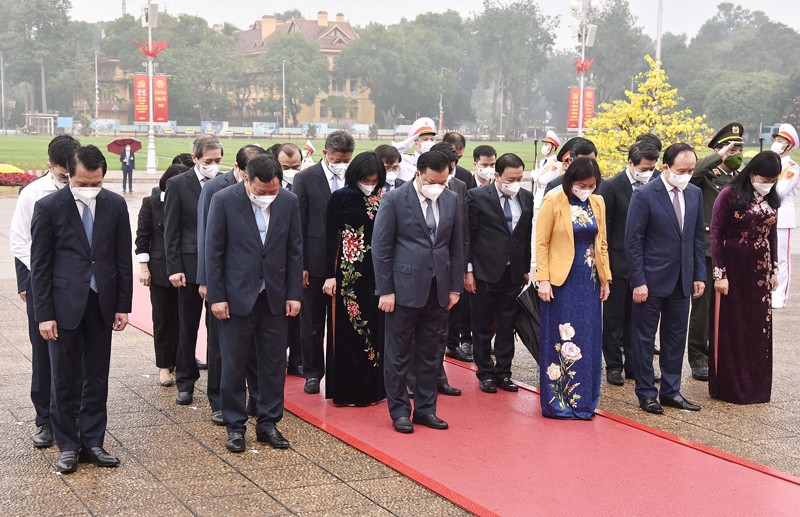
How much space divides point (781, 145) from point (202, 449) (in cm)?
721

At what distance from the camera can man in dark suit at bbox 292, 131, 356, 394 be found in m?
7.04

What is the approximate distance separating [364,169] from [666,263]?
2171 millimetres

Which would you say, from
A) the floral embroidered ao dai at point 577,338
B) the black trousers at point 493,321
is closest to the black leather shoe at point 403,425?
the floral embroidered ao dai at point 577,338

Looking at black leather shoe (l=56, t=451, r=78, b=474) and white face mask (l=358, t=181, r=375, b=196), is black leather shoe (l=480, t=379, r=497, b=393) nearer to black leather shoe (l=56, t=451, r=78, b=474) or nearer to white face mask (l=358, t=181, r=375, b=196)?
white face mask (l=358, t=181, r=375, b=196)

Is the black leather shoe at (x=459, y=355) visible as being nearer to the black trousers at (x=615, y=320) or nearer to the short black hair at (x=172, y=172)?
the black trousers at (x=615, y=320)

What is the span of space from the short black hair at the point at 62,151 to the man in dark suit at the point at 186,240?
4.12 ft

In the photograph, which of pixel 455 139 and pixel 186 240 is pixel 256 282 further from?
pixel 455 139

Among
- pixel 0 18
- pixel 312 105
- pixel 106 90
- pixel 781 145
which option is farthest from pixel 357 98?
pixel 781 145

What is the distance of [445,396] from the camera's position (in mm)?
7105

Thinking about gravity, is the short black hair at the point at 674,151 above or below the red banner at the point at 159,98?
below

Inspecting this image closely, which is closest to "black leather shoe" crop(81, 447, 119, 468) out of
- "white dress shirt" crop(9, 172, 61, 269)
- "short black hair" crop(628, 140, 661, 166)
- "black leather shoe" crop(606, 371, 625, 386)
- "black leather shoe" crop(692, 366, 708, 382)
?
"white dress shirt" crop(9, 172, 61, 269)

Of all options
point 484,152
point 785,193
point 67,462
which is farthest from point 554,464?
point 785,193

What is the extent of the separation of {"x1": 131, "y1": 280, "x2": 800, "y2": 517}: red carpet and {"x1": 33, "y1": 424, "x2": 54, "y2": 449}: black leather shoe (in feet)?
5.19

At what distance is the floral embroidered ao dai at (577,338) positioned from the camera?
6.46 meters
